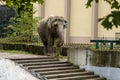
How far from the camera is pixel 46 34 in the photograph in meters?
16.2

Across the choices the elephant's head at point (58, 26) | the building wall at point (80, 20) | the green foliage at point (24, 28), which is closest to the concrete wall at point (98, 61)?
the elephant's head at point (58, 26)

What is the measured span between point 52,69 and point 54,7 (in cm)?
1348

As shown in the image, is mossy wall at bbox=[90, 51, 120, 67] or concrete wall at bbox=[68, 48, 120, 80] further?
concrete wall at bbox=[68, 48, 120, 80]

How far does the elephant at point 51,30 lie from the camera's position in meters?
15.6

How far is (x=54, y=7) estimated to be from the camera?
89.5 ft

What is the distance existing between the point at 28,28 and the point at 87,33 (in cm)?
423

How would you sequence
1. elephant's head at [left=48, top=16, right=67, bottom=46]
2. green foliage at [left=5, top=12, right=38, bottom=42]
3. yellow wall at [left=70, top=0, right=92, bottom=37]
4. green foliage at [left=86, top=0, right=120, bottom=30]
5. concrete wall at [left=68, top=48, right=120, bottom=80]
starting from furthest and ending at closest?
yellow wall at [left=70, top=0, right=92, bottom=37] → green foliage at [left=5, top=12, right=38, bottom=42] → elephant's head at [left=48, top=16, right=67, bottom=46] → concrete wall at [left=68, top=48, right=120, bottom=80] → green foliage at [left=86, top=0, right=120, bottom=30]

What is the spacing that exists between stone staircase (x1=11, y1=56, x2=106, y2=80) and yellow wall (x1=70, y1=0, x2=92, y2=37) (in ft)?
30.2

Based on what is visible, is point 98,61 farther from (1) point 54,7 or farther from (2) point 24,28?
(1) point 54,7

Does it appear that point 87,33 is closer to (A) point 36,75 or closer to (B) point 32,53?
(B) point 32,53

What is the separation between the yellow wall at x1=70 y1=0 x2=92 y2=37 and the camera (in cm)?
2438

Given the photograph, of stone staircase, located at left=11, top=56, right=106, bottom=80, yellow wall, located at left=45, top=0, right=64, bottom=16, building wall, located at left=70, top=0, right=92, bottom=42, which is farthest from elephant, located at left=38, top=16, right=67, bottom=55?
yellow wall, located at left=45, top=0, right=64, bottom=16

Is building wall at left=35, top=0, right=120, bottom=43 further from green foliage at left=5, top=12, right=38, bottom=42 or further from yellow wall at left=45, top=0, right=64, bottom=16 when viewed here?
green foliage at left=5, top=12, right=38, bottom=42

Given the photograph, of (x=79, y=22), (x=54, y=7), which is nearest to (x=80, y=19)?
(x=79, y=22)
